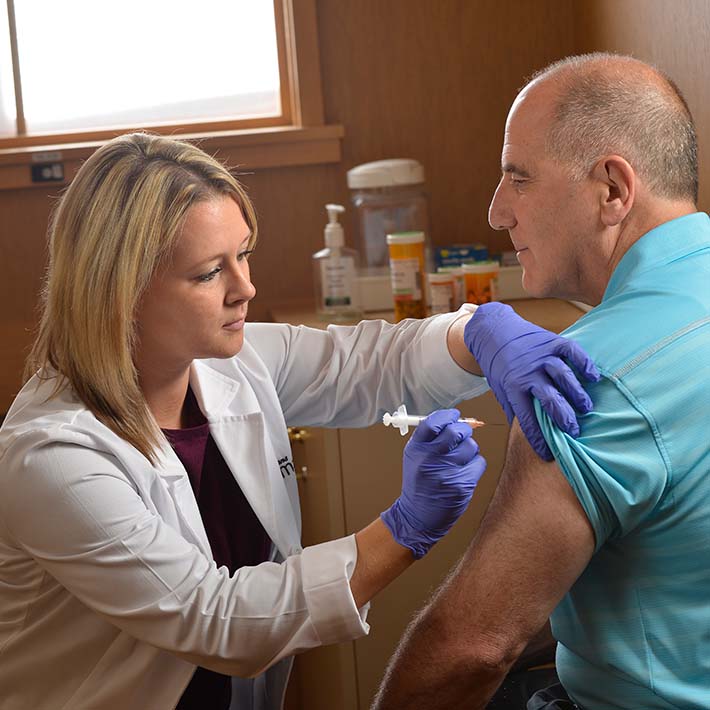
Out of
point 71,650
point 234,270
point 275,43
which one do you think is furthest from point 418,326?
point 275,43

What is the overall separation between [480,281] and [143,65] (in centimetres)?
114

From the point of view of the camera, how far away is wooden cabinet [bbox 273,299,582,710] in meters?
2.00

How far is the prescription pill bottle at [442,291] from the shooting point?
2168mm

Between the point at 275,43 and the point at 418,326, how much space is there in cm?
132

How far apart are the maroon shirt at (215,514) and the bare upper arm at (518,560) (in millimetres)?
450

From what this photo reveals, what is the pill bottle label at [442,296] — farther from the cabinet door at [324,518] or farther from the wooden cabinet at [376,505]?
the cabinet door at [324,518]

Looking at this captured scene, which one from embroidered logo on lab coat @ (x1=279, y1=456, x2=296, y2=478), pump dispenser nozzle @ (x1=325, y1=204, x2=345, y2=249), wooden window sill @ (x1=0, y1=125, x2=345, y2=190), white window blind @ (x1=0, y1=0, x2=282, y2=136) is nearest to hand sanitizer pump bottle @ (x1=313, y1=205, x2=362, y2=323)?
pump dispenser nozzle @ (x1=325, y1=204, x2=345, y2=249)

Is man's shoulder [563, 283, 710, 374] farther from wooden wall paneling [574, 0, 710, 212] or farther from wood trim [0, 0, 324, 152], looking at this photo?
wood trim [0, 0, 324, 152]

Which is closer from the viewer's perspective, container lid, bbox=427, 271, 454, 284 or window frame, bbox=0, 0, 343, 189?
container lid, bbox=427, 271, 454, 284

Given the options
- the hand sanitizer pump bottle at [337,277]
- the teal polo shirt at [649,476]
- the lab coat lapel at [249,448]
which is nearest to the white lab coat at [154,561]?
the lab coat lapel at [249,448]

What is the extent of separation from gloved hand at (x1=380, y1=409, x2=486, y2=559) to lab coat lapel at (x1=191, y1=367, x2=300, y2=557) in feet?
1.00

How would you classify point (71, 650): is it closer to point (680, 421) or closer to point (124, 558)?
point (124, 558)

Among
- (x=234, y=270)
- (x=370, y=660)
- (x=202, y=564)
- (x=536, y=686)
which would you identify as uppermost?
(x=234, y=270)

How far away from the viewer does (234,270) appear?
1.40m
